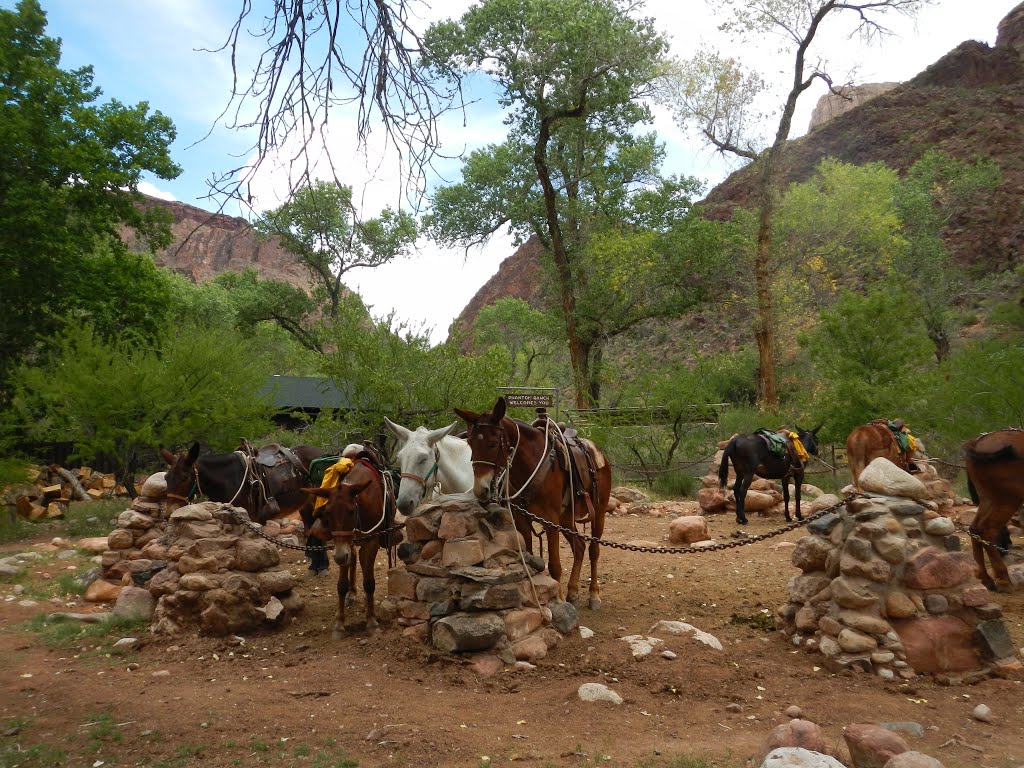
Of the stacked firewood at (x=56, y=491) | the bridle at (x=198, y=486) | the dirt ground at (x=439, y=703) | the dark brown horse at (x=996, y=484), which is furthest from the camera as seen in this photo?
the stacked firewood at (x=56, y=491)

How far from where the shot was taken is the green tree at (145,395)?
13578mm

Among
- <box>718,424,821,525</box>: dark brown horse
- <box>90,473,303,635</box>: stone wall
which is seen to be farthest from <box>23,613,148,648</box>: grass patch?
<box>718,424,821,525</box>: dark brown horse

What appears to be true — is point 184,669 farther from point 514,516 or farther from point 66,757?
point 514,516

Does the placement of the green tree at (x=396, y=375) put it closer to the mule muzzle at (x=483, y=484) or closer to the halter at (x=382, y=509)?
the halter at (x=382, y=509)

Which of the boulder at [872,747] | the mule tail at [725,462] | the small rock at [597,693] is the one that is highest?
the mule tail at [725,462]

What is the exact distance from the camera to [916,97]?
64500 millimetres

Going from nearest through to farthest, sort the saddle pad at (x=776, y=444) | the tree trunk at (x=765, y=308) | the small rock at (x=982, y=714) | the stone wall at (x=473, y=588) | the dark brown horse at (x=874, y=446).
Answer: the small rock at (x=982, y=714) < the stone wall at (x=473, y=588) < the dark brown horse at (x=874, y=446) < the saddle pad at (x=776, y=444) < the tree trunk at (x=765, y=308)

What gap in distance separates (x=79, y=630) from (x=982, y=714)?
25.6 ft

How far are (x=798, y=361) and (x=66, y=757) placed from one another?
34766mm

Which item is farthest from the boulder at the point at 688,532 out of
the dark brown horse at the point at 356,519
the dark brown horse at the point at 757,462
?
the dark brown horse at the point at 356,519

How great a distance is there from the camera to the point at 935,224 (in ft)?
130

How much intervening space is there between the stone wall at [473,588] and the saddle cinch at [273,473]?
3.46m

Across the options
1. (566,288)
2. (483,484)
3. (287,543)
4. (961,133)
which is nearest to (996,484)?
(483,484)

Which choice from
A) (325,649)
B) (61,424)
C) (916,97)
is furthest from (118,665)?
(916,97)
